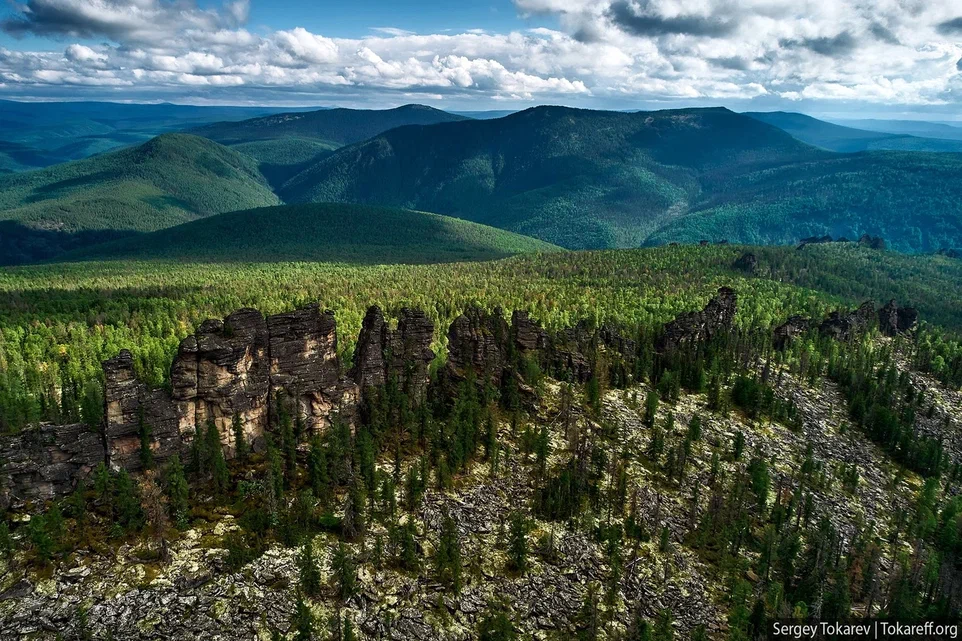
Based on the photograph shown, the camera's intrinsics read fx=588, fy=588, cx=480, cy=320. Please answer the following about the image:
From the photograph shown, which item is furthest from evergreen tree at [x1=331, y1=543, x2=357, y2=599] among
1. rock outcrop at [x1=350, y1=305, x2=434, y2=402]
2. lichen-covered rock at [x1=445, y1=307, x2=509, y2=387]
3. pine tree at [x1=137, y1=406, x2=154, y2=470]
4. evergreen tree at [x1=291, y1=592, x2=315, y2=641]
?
lichen-covered rock at [x1=445, y1=307, x2=509, y2=387]

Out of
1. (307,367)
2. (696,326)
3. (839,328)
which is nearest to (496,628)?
(307,367)

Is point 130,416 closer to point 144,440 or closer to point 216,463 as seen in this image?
point 144,440

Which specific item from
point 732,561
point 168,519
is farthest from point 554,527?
point 168,519

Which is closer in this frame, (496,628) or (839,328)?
(496,628)

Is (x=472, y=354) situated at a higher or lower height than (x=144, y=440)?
lower

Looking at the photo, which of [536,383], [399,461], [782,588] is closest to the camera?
[782,588]

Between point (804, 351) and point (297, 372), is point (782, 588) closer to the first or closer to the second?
point (297, 372)
